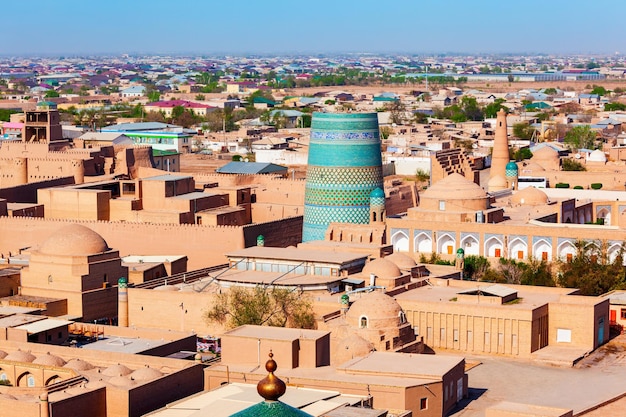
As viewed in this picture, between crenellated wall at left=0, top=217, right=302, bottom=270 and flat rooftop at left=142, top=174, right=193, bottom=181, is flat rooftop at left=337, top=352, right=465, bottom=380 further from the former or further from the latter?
flat rooftop at left=142, top=174, right=193, bottom=181

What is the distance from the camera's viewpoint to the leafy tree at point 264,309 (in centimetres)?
2250

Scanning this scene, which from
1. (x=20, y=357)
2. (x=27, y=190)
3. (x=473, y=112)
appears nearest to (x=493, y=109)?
(x=473, y=112)

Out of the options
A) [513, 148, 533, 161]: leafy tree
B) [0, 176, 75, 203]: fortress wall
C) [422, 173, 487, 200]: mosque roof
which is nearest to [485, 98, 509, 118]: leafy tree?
[513, 148, 533, 161]: leafy tree

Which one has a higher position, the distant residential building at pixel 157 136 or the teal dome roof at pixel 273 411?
the teal dome roof at pixel 273 411

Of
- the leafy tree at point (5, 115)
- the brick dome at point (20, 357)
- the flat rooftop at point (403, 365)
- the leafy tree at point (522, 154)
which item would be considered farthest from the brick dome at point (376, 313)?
the leafy tree at point (5, 115)

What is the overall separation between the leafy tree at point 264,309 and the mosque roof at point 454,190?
7605 millimetres

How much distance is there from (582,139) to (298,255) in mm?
30872

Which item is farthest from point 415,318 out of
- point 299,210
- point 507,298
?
point 299,210

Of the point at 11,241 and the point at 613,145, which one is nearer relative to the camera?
the point at 11,241

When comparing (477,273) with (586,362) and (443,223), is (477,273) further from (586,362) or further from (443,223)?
(586,362)

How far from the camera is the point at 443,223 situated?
2941cm

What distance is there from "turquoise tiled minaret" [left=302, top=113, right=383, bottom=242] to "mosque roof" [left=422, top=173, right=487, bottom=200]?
164 cm

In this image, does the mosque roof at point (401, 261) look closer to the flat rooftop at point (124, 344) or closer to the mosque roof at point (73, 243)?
the mosque roof at point (73, 243)

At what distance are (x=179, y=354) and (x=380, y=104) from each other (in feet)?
222
